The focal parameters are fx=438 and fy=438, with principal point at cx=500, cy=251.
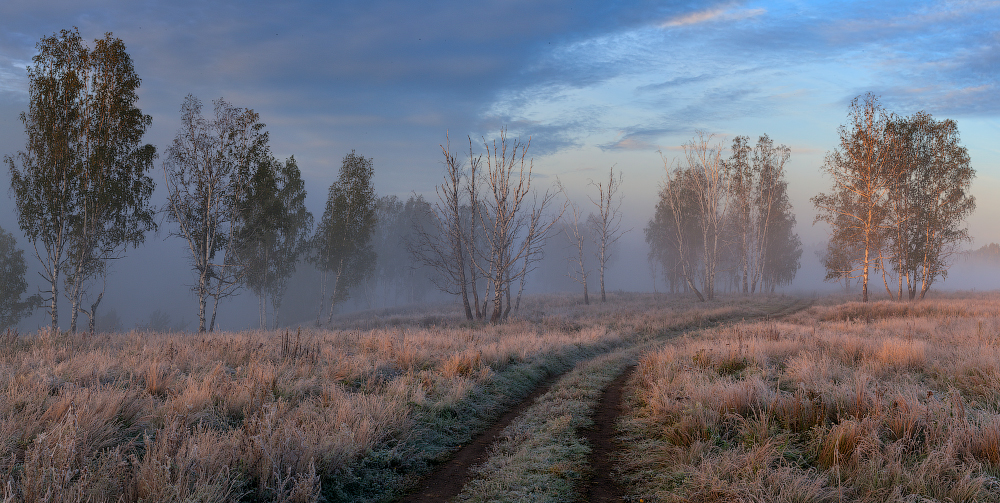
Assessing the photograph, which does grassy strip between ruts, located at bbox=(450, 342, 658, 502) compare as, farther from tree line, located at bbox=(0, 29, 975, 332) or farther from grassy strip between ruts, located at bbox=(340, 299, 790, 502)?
tree line, located at bbox=(0, 29, 975, 332)

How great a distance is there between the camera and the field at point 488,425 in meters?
3.70

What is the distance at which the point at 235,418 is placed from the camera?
18.6 feet

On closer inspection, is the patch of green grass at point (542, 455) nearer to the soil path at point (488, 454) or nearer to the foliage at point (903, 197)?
the soil path at point (488, 454)

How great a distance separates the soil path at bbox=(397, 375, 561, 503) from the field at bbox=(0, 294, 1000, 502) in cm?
11

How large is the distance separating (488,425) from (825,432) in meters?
4.24

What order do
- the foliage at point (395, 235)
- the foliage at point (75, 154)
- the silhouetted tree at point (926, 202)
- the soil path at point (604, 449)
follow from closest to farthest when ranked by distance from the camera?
1. the soil path at point (604, 449)
2. the foliage at point (75, 154)
3. the silhouetted tree at point (926, 202)
4. the foliage at point (395, 235)

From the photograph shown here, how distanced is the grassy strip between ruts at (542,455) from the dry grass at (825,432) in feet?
2.25

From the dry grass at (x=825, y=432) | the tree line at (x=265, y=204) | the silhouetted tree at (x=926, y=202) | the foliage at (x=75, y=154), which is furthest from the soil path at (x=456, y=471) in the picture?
the silhouetted tree at (x=926, y=202)

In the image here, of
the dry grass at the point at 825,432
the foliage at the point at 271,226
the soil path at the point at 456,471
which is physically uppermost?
the foliage at the point at 271,226

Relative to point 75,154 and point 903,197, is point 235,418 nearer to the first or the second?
point 75,154

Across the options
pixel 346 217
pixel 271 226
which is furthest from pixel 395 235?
pixel 271 226

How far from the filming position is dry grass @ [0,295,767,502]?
360cm

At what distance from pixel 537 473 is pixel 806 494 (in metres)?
2.42

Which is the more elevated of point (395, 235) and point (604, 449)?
point (395, 235)
